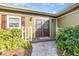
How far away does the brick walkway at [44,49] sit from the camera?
9.30 ft

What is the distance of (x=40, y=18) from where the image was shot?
3.01m

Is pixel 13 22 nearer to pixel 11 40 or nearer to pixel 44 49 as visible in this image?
pixel 11 40

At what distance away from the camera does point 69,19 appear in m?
2.93

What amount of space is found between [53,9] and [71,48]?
943 millimetres

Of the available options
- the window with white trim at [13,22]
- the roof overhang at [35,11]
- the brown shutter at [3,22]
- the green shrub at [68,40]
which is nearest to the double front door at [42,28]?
the roof overhang at [35,11]

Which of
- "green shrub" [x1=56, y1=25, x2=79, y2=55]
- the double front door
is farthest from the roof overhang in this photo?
"green shrub" [x1=56, y1=25, x2=79, y2=55]

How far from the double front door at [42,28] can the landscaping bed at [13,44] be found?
14.9 inches

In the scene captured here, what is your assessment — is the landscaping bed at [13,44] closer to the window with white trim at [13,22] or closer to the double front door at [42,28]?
the window with white trim at [13,22]

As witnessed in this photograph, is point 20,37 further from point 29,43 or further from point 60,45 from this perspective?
point 60,45

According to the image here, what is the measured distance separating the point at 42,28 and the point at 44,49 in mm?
490

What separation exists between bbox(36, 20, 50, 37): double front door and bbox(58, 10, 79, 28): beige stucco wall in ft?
0.98

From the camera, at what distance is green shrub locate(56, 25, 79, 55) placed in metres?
2.75

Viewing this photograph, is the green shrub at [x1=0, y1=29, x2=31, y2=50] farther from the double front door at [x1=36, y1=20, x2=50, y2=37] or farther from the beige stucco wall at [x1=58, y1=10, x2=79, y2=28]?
the beige stucco wall at [x1=58, y1=10, x2=79, y2=28]

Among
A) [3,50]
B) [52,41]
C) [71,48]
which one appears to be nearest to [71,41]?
[71,48]
